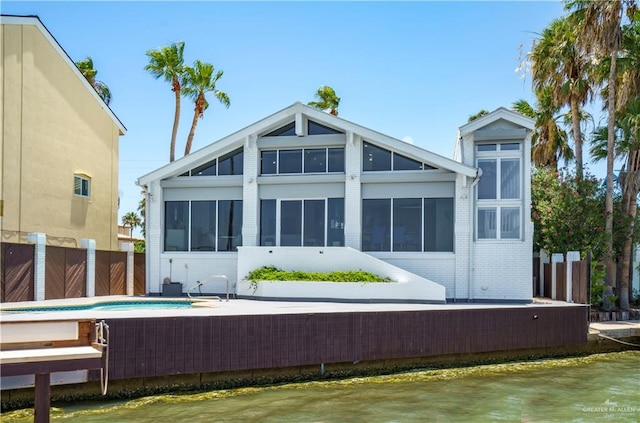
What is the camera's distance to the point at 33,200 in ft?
63.1

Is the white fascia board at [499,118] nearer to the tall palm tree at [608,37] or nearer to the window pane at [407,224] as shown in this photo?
the window pane at [407,224]

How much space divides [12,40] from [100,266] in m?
7.71

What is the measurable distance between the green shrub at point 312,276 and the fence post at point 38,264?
565cm

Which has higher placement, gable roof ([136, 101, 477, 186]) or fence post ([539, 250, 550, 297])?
gable roof ([136, 101, 477, 186])

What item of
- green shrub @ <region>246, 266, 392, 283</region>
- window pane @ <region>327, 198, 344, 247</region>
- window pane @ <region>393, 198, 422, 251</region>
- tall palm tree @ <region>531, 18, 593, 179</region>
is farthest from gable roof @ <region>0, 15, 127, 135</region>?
tall palm tree @ <region>531, 18, 593, 179</region>

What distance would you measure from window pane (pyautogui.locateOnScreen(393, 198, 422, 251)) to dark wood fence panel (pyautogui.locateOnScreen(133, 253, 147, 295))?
9735 mm

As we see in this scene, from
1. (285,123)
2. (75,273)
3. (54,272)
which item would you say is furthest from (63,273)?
(285,123)

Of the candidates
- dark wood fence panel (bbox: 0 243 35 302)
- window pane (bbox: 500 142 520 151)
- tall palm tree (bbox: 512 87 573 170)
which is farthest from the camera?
tall palm tree (bbox: 512 87 573 170)

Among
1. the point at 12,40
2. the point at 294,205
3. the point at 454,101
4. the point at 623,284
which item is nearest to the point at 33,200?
the point at 12,40

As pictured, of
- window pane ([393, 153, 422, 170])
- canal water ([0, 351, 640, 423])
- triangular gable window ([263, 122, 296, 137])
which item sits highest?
triangular gable window ([263, 122, 296, 137])

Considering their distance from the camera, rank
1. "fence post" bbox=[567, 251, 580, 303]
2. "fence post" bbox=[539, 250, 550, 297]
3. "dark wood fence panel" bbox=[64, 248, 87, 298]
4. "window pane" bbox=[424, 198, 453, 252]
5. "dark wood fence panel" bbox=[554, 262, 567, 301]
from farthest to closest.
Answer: "fence post" bbox=[539, 250, 550, 297] → "window pane" bbox=[424, 198, 453, 252] → "dark wood fence panel" bbox=[64, 248, 87, 298] → "dark wood fence panel" bbox=[554, 262, 567, 301] → "fence post" bbox=[567, 251, 580, 303]

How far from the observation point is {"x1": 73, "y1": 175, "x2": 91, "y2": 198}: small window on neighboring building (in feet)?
72.3

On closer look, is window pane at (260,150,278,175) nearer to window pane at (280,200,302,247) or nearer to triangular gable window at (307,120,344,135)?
window pane at (280,200,302,247)

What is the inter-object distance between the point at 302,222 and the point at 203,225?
334 cm
